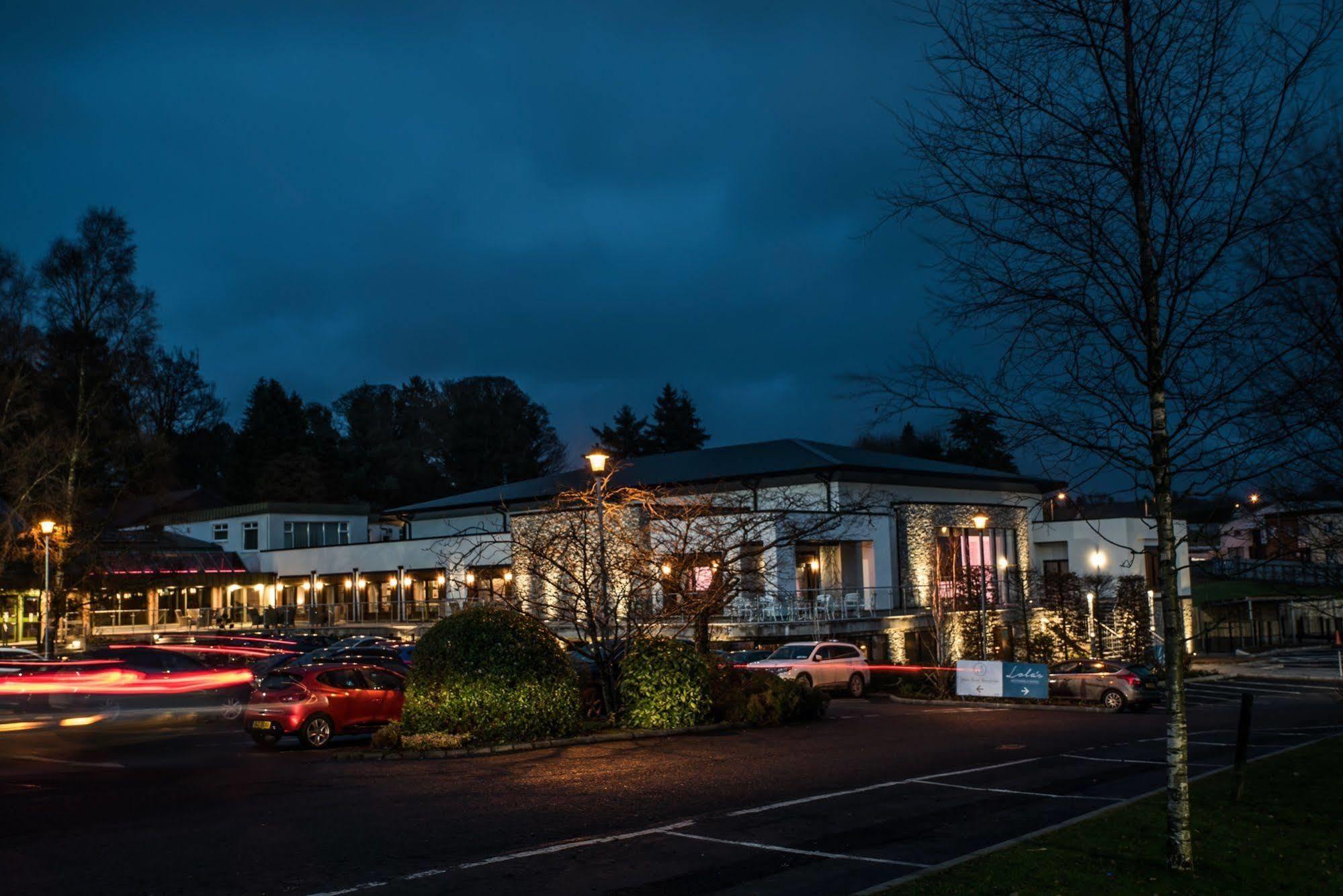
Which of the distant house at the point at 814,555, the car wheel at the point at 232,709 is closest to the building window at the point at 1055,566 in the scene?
the distant house at the point at 814,555

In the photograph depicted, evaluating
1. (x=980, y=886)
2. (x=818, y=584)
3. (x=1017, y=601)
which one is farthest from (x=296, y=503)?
(x=980, y=886)

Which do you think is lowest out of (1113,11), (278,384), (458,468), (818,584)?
(818,584)

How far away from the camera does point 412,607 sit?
189 feet

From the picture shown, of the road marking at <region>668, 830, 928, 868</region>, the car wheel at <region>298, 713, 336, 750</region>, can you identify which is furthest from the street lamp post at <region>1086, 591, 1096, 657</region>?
the road marking at <region>668, 830, 928, 868</region>

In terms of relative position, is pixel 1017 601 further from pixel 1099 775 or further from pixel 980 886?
pixel 980 886

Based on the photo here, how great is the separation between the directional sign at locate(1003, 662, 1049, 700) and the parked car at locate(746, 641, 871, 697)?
4254 mm

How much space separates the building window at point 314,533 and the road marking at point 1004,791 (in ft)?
188

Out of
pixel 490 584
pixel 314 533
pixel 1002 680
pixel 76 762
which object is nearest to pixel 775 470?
pixel 1002 680

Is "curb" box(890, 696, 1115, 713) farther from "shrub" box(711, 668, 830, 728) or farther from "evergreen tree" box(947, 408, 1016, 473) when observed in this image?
"evergreen tree" box(947, 408, 1016, 473)

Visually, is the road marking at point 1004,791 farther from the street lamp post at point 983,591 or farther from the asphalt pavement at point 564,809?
the street lamp post at point 983,591

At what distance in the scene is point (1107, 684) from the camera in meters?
31.4

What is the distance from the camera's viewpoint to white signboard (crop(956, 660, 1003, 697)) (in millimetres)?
32219

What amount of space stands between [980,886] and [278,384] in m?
95.2

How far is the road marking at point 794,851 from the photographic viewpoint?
10.8m
